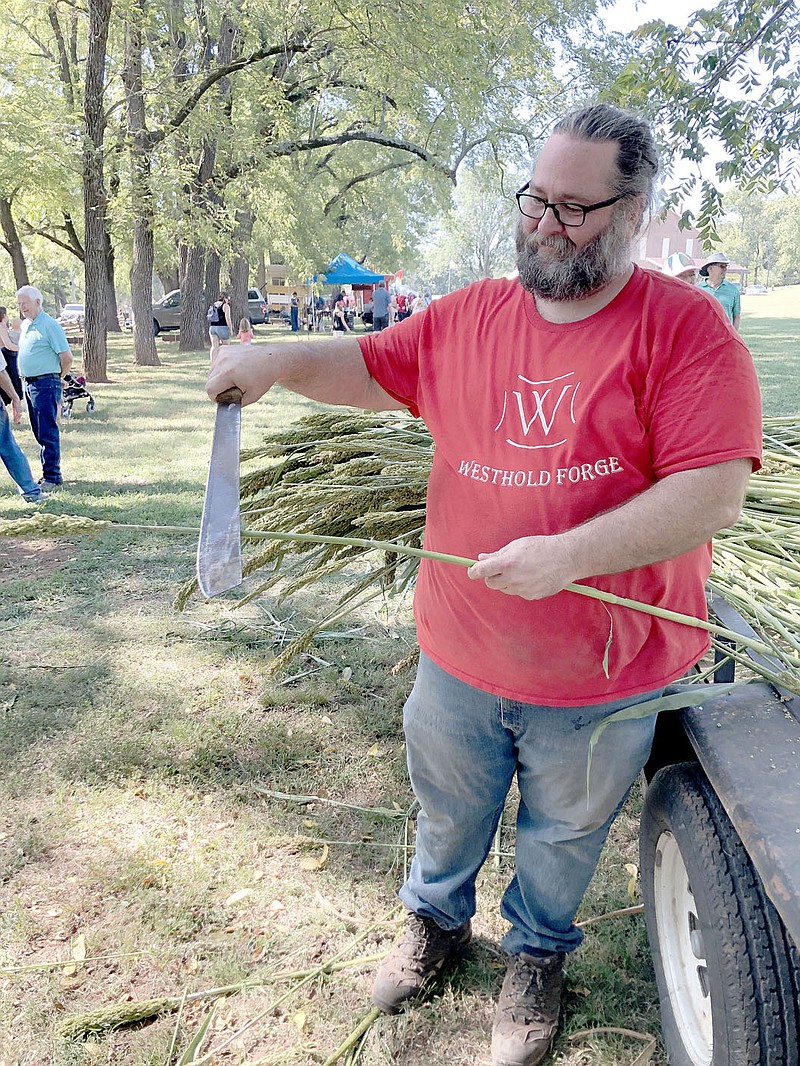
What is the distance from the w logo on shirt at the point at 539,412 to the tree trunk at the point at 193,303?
20.5 m

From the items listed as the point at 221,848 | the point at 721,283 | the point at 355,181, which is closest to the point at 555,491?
the point at 221,848

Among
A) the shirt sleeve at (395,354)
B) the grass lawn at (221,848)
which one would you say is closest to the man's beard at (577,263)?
the shirt sleeve at (395,354)

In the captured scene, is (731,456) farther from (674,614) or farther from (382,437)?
(382,437)

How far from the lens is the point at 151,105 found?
15930 millimetres

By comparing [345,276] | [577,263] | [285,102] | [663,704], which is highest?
[285,102]

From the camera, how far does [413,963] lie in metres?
2.22

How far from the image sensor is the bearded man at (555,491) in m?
1.55

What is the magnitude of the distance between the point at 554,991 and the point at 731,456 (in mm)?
1475

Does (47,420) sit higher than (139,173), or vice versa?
(139,173)

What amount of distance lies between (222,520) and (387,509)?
48.7 inches

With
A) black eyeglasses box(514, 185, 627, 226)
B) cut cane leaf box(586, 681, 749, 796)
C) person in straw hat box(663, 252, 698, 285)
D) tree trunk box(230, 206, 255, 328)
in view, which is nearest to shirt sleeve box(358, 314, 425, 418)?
black eyeglasses box(514, 185, 627, 226)

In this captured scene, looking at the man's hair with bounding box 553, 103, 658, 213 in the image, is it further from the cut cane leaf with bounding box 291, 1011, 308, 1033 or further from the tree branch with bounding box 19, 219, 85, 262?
the tree branch with bounding box 19, 219, 85, 262

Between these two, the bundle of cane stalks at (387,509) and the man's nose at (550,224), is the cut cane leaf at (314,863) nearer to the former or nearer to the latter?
the bundle of cane stalks at (387,509)

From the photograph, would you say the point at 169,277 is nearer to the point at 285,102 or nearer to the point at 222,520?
the point at 285,102
